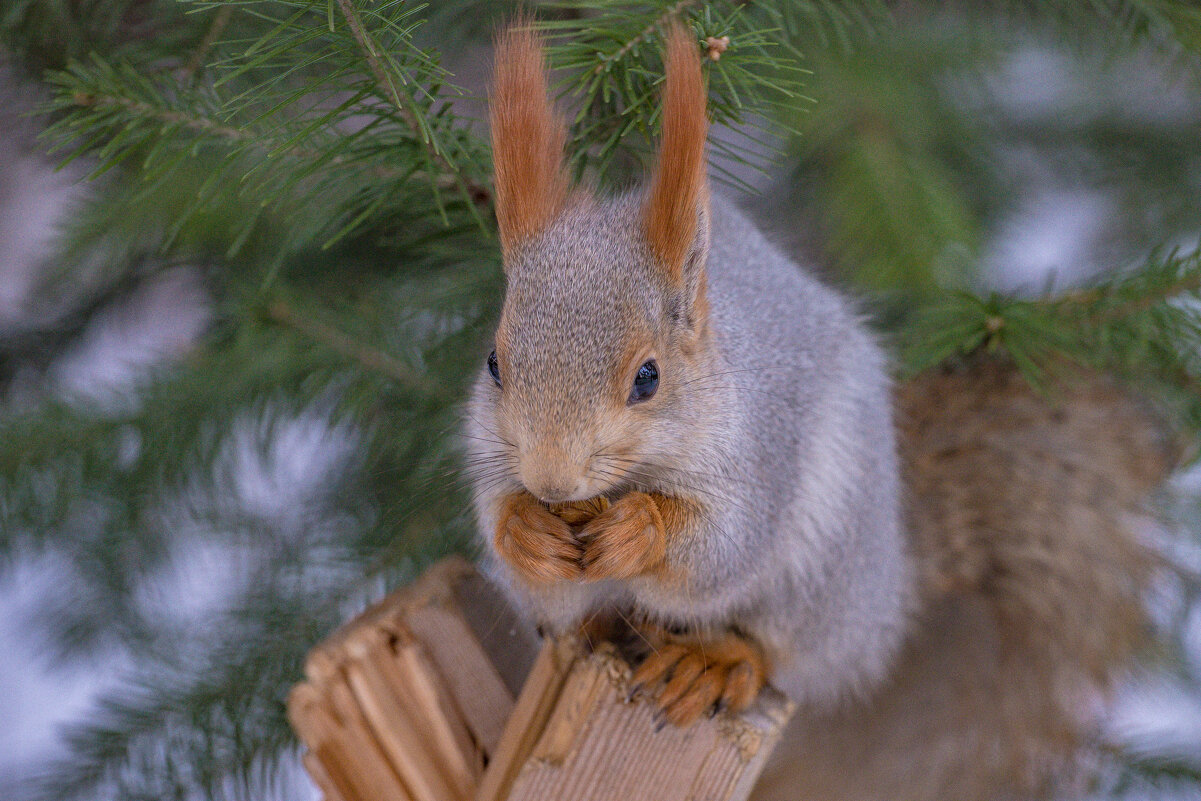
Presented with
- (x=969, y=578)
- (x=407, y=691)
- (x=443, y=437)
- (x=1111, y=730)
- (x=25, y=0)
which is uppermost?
(x=25, y=0)

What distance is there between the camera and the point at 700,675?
36.1 inches

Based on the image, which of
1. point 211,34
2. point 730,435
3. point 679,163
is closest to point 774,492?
point 730,435

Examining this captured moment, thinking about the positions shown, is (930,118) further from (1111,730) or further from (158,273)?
(158,273)

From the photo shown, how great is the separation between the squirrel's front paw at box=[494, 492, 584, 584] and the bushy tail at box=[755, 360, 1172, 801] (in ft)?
1.87

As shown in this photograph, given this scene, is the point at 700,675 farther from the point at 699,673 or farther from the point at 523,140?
the point at 523,140

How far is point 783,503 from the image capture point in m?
1.00

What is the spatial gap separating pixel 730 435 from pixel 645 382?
4.4 inches

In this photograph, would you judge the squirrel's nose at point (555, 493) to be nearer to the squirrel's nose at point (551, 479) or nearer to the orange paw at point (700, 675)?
the squirrel's nose at point (551, 479)

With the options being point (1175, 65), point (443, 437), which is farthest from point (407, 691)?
point (1175, 65)

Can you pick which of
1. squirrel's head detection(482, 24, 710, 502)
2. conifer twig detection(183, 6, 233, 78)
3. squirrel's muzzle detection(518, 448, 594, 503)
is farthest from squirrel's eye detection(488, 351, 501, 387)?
conifer twig detection(183, 6, 233, 78)

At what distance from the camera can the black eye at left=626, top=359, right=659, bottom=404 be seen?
81cm

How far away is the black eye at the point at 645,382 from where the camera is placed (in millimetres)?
810

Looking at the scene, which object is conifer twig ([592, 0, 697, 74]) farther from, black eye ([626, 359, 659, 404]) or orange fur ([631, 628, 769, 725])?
orange fur ([631, 628, 769, 725])

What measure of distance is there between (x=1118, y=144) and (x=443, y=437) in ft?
3.89
